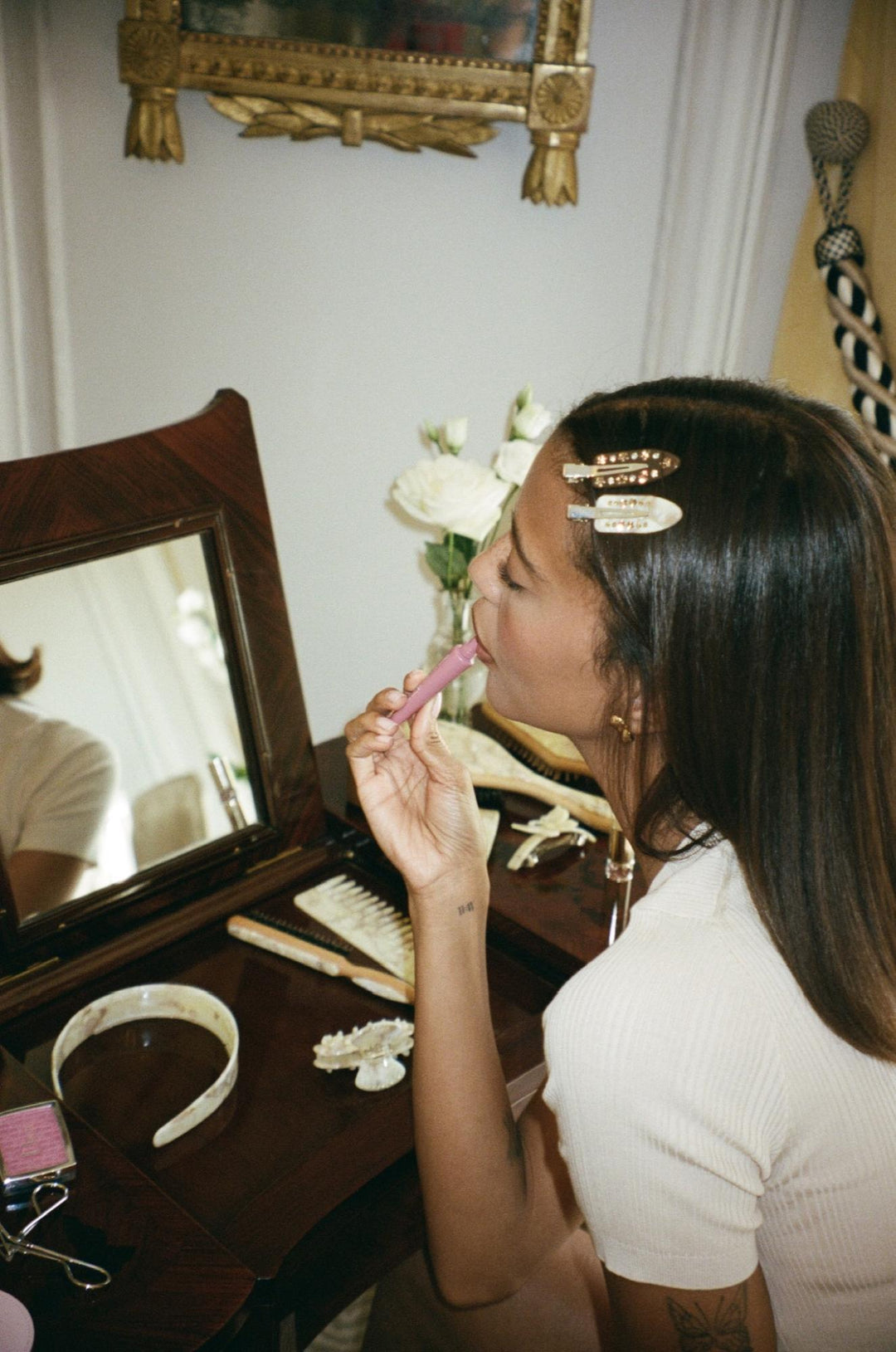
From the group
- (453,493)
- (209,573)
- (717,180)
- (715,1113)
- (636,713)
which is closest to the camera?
(715,1113)

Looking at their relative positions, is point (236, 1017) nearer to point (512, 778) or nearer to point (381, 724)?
point (381, 724)

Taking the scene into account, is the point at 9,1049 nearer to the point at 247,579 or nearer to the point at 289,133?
the point at 247,579

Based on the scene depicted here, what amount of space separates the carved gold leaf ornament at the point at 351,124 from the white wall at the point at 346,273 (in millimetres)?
35

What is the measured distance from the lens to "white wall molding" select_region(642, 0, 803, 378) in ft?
4.62

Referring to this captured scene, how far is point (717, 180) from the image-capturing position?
1467mm

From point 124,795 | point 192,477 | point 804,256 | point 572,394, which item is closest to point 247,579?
point 192,477

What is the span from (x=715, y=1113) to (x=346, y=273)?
1170 mm

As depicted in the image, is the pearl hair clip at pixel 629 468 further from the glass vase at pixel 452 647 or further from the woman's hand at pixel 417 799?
the glass vase at pixel 452 647

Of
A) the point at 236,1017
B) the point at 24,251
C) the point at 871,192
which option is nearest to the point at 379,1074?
the point at 236,1017

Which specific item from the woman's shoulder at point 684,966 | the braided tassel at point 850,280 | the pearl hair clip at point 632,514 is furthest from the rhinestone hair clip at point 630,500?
the braided tassel at point 850,280

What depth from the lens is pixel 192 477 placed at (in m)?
0.95

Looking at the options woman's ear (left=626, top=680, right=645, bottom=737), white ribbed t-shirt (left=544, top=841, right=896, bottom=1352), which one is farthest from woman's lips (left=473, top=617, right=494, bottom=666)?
white ribbed t-shirt (left=544, top=841, right=896, bottom=1352)

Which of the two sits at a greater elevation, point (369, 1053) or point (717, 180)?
point (717, 180)

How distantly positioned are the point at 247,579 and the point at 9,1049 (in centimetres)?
41
